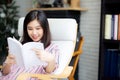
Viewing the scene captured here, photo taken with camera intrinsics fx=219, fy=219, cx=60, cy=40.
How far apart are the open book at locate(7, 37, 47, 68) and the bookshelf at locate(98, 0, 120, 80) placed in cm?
76

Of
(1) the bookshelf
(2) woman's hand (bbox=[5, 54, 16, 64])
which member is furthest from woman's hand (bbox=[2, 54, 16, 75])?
(1) the bookshelf

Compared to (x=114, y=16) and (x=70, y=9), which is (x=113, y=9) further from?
(x=70, y=9)

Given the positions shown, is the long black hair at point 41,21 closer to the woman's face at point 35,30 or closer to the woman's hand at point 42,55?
the woman's face at point 35,30

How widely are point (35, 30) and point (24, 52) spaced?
8.2 inches

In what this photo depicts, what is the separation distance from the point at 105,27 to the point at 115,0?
25 cm

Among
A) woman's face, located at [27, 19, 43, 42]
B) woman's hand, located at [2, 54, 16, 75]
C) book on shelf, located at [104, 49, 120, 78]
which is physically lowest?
book on shelf, located at [104, 49, 120, 78]

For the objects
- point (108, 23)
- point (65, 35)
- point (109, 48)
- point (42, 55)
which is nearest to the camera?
point (42, 55)

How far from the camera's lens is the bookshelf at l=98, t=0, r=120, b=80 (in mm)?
1965

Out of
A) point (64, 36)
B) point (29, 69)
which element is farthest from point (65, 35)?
point (29, 69)

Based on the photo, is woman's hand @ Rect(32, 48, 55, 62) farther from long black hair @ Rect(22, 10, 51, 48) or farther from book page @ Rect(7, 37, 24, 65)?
long black hair @ Rect(22, 10, 51, 48)

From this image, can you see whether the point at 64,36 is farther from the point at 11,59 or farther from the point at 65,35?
the point at 11,59

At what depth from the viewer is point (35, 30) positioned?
1.52 meters

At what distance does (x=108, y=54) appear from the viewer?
2.06m

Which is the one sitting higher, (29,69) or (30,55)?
(30,55)
